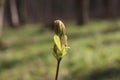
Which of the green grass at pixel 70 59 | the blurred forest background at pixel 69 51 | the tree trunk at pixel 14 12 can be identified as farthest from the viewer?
the tree trunk at pixel 14 12

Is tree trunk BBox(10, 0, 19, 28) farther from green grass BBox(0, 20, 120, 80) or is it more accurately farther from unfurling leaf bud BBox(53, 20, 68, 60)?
unfurling leaf bud BBox(53, 20, 68, 60)

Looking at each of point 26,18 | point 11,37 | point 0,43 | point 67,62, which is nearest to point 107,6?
point 26,18

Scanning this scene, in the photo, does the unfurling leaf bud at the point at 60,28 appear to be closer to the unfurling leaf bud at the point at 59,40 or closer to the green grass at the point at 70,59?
the unfurling leaf bud at the point at 59,40

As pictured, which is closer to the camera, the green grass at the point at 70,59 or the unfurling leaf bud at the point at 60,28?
the unfurling leaf bud at the point at 60,28

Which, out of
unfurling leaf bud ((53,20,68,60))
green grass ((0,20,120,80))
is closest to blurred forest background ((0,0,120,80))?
green grass ((0,20,120,80))

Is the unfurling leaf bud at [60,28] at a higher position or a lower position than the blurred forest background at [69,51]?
higher

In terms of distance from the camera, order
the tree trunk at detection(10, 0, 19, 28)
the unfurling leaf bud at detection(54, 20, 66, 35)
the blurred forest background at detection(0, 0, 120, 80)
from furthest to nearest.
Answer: the tree trunk at detection(10, 0, 19, 28)
the blurred forest background at detection(0, 0, 120, 80)
the unfurling leaf bud at detection(54, 20, 66, 35)

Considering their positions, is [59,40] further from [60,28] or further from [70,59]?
[70,59]

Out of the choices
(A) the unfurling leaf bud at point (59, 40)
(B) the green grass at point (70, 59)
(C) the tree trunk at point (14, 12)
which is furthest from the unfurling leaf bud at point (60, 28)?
(C) the tree trunk at point (14, 12)

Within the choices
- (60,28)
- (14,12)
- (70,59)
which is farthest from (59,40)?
(14,12)
